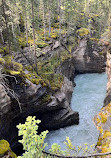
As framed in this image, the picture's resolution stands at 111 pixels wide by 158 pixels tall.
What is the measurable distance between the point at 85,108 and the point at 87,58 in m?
17.5

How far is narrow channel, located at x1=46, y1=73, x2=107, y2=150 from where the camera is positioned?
17.3m

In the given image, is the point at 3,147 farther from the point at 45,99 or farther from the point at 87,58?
the point at 87,58

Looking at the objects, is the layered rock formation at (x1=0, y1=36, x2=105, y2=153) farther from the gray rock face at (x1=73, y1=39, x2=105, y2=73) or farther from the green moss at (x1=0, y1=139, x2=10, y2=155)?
the gray rock face at (x1=73, y1=39, x2=105, y2=73)

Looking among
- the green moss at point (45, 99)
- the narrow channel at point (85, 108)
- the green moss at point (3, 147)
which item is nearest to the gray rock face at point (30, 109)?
the green moss at point (45, 99)

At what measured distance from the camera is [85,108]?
22.9m

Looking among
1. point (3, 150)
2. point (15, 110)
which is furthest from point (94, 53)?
point (3, 150)

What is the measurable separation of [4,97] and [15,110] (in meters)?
2.42

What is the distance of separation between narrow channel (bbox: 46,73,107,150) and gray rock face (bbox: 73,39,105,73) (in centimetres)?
199

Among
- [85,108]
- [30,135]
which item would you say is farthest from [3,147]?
[85,108]

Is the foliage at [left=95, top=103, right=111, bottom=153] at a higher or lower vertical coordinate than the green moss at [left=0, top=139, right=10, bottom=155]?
higher

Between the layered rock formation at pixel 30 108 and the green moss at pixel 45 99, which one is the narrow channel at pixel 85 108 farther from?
the green moss at pixel 45 99

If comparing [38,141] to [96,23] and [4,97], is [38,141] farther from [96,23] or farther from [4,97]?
[96,23]

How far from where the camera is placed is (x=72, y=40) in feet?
119

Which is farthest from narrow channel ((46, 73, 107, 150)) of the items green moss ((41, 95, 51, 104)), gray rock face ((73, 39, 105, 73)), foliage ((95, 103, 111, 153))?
foliage ((95, 103, 111, 153))
